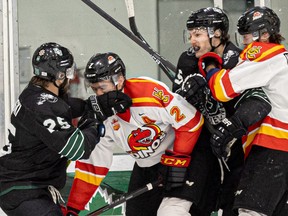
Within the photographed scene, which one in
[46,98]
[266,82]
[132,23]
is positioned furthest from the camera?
[132,23]

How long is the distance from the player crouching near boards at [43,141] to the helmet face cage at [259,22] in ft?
2.42

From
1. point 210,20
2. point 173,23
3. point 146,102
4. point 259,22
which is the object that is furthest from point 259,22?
point 173,23

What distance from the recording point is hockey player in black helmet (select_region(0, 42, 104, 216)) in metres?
2.83

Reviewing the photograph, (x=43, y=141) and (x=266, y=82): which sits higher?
(x=266, y=82)

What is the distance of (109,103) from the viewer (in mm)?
2963

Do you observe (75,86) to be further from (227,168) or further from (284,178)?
(284,178)

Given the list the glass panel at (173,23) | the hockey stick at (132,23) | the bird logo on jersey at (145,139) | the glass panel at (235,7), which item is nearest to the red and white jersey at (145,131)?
the bird logo on jersey at (145,139)

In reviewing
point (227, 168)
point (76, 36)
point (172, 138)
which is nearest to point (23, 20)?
point (76, 36)

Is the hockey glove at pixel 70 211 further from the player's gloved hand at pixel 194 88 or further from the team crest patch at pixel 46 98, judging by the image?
the player's gloved hand at pixel 194 88

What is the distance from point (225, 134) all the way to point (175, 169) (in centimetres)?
36

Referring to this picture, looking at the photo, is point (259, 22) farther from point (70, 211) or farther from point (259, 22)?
point (70, 211)

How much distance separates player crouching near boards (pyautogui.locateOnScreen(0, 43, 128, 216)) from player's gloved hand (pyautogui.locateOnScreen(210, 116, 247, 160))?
0.49 m

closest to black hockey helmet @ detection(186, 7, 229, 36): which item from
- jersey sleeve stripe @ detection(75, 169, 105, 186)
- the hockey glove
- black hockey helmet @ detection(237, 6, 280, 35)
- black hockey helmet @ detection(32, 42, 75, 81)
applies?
black hockey helmet @ detection(237, 6, 280, 35)

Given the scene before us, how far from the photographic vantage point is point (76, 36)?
4.20m
